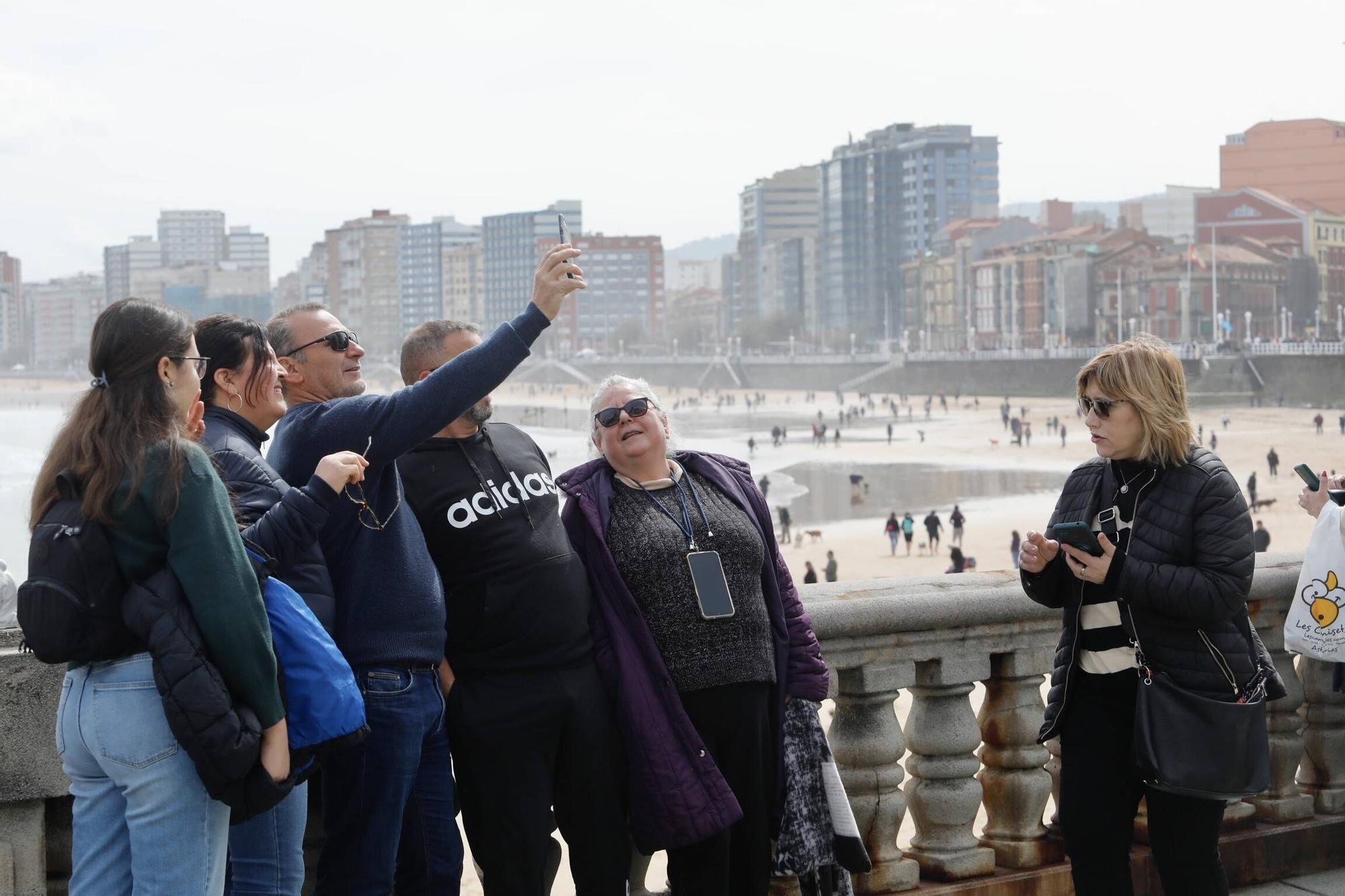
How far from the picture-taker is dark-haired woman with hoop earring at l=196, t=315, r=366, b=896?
2604 millimetres

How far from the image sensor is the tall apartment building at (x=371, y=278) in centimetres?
19438

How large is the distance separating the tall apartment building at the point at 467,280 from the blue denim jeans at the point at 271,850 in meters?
184

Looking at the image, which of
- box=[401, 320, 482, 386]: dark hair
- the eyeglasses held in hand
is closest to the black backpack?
the eyeglasses held in hand

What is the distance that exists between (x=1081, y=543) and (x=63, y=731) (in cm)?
198

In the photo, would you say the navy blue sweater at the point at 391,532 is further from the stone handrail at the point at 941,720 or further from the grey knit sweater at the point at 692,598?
the stone handrail at the point at 941,720

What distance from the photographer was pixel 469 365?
2855 mm

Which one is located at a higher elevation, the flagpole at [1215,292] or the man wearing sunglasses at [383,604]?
the flagpole at [1215,292]

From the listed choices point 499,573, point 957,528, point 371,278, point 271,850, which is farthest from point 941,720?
point 371,278

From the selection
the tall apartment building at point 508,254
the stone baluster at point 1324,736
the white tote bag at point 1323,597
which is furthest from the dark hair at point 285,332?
Result: the tall apartment building at point 508,254

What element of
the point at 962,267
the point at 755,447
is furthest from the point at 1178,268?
the point at 755,447

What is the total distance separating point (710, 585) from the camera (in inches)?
122

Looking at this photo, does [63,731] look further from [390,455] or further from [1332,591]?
[1332,591]

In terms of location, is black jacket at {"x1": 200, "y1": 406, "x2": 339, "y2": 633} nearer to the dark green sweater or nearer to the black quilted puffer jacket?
the dark green sweater

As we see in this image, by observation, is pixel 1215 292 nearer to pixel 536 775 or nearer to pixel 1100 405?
pixel 1100 405
